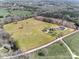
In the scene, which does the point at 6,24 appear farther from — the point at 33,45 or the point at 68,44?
the point at 68,44

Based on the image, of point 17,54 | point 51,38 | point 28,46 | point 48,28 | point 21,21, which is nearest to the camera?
point 17,54

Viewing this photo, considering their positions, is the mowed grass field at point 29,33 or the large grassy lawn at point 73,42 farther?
the mowed grass field at point 29,33

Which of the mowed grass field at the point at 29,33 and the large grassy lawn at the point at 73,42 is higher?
the mowed grass field at the point at 29,33

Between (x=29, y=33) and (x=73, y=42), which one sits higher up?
(x=29, y=33)

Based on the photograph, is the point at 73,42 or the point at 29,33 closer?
the point at 73,42

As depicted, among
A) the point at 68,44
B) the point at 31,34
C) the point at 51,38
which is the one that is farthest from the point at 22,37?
the point at 68,44

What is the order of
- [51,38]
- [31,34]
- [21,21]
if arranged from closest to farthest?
[51,38], [31,34], [21,21]
